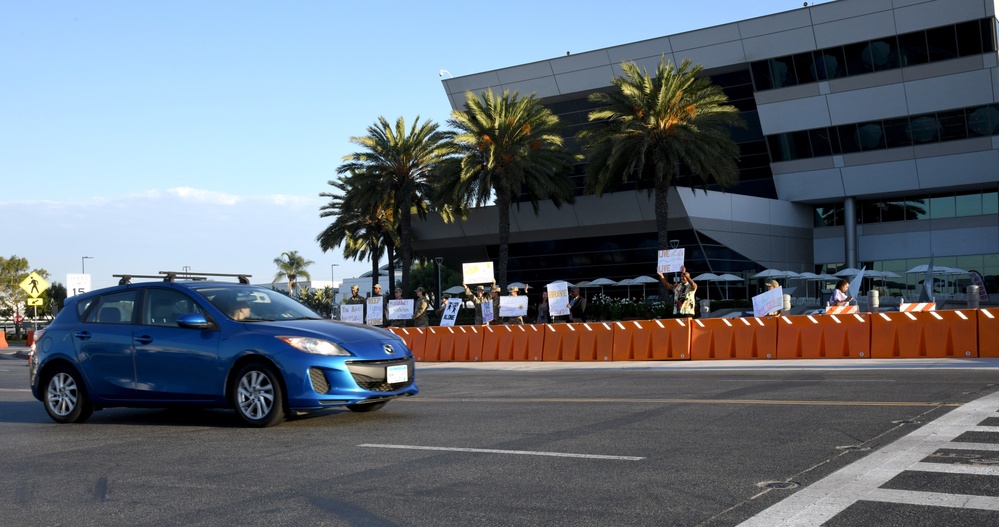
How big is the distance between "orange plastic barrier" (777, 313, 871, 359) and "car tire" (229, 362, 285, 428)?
42.6 feet

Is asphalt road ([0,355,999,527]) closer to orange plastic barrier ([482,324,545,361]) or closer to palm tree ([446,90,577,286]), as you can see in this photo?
orange plastic barrier ([482,324,545,361])

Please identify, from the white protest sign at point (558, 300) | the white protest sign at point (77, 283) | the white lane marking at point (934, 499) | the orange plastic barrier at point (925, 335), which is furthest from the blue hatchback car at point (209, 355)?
the white protest sign at point (77, 283)

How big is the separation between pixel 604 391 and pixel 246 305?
486cm

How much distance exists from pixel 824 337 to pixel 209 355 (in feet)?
44.6

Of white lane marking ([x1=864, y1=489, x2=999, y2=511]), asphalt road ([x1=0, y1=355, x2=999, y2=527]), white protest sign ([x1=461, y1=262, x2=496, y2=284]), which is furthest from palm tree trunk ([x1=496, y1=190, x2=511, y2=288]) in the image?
white lane marking ([x1=864, y1=489, x2=999, y2=511])

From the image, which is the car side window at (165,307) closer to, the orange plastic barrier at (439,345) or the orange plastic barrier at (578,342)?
the orange plastic barrier at (578,342)

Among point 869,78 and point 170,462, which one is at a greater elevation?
point 869,78

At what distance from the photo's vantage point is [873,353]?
735 inches

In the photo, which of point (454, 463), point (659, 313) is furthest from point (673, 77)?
point (454, 463)

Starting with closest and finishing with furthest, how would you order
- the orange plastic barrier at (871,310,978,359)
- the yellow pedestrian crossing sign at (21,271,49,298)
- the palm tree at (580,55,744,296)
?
the orange plastic barrier at (871,310,978,359) < the yellow pedestrian crossing sign at (21,271,49,298) < the palm tree at (580,55,744,296)

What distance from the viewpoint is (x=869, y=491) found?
5535mm

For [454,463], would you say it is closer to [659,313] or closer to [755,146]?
[659,313]

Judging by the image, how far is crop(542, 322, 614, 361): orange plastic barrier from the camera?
21391 millimetres

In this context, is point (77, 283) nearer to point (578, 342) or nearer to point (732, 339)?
point (578, 342)
